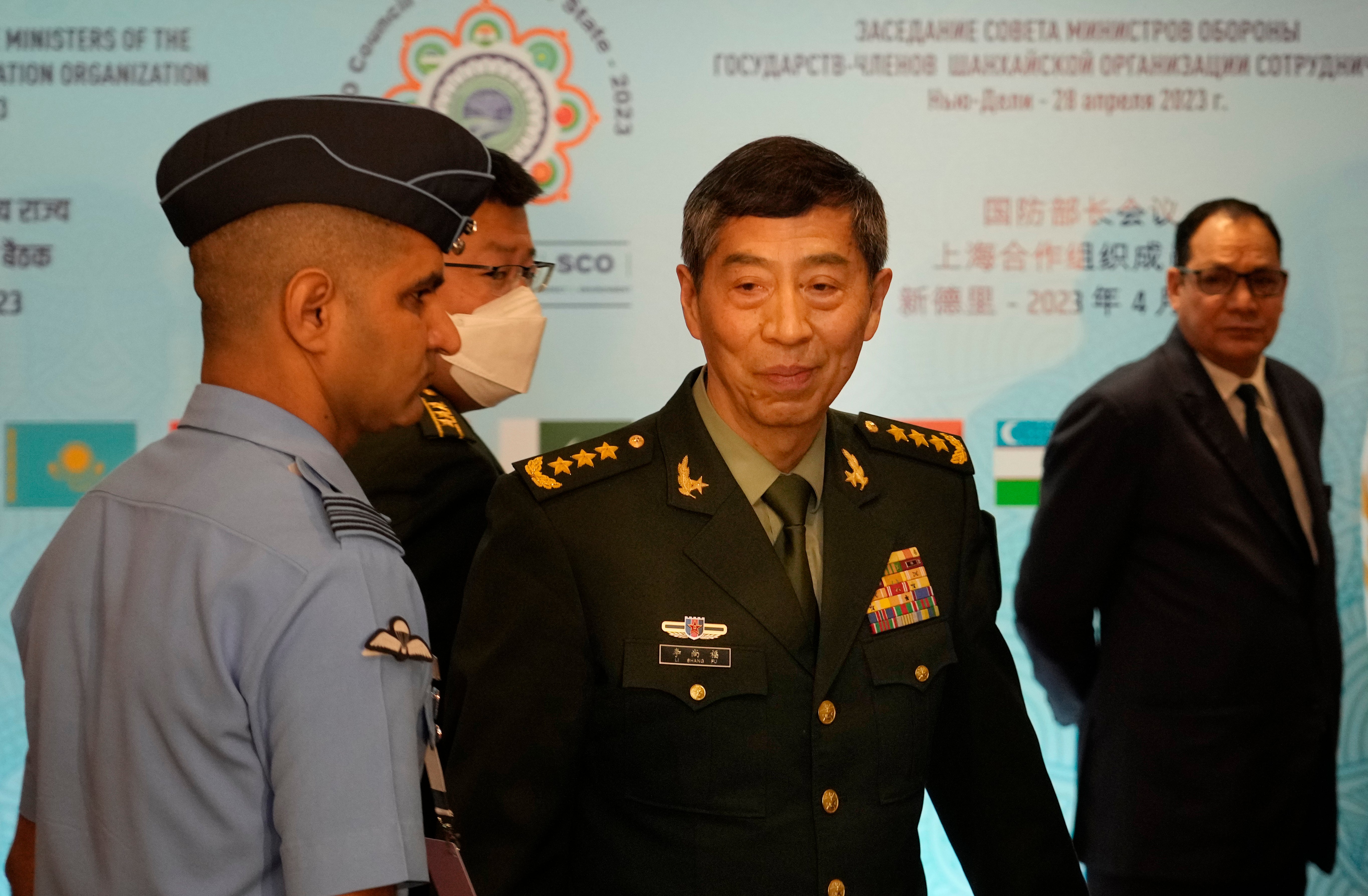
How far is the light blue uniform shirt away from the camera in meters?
0.96

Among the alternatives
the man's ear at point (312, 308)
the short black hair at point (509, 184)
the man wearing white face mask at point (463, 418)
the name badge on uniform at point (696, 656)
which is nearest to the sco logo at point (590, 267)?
the man wearing white face mask at point (463, 418)

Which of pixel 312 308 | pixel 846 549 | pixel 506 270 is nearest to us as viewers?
pixel 312 308

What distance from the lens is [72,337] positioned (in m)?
3.46

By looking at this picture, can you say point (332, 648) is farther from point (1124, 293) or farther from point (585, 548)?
point (1124, 293)

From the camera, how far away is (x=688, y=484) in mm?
1635

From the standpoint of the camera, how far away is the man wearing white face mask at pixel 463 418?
2115 mm

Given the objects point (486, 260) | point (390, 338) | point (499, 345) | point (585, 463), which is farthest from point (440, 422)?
point (390, 338)

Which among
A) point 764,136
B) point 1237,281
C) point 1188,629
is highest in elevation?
point 764,136

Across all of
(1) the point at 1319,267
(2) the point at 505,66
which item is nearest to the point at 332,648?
(2) the point at 505,66

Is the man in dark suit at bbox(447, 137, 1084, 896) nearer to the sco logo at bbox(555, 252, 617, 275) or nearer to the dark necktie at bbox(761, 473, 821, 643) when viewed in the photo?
the dark necktie at bbox(761, 473, 821, 643)

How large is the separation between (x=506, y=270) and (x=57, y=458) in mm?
1806

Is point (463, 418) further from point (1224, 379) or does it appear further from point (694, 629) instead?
point (1224, 379)

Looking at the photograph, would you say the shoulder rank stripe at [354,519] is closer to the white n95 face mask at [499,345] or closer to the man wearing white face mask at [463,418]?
the man wearing white face mask at [463,418]

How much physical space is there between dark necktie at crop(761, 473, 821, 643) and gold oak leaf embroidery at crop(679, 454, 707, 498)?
9 cm
